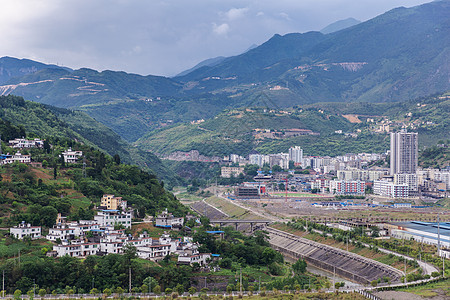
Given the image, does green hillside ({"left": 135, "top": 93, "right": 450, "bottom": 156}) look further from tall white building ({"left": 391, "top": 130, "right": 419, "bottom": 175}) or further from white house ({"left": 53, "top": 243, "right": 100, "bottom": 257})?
white house ({"left": 53, "top": 243, "right": 100, "bottom": 257})

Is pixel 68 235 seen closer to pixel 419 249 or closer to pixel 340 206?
pixel 419 249

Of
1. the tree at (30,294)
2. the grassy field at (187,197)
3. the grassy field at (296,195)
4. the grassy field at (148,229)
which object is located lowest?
the tree at (30,294)

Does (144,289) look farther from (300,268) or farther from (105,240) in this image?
(300,268)

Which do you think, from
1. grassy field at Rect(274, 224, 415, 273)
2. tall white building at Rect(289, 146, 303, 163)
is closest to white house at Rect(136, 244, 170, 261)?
grassy field at Rect(274, 224, 415, 273)

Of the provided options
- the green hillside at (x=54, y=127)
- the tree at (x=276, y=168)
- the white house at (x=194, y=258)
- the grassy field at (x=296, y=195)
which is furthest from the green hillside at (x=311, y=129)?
the white house at (x=194, y=258)

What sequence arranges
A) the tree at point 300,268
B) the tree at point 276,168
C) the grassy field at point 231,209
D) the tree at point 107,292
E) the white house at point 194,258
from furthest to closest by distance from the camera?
the tree at point 276,168, the grassy field at point 231,209, the tree at point 300,268, the white house at point 194,258, the tree at point 107,292

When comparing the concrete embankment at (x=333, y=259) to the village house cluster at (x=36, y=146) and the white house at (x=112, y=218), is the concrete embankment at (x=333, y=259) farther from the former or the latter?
the village house cluster at (x=36, y=146)
